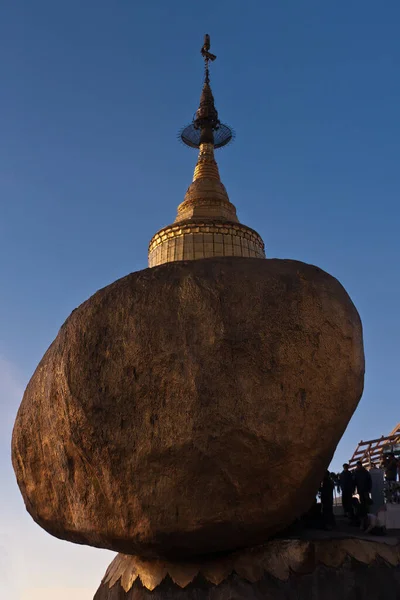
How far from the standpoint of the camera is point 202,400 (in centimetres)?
649

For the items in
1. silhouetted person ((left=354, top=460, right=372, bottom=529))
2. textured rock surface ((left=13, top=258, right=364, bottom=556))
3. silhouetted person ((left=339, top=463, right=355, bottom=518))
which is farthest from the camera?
silhouetted person ((left=339, top=463, right=355, bottom=518))

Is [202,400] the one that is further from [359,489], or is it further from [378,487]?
[378,487]

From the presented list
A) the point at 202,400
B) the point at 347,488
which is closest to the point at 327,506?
the point at 347,488

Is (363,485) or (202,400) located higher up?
(202,400)

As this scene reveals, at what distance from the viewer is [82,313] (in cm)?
730

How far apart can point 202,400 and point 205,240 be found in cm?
1566

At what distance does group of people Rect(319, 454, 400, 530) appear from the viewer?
8.69 m

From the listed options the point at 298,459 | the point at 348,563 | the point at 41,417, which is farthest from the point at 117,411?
the point at 348,563

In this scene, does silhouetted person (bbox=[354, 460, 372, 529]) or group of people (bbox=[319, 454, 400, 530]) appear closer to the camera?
group of people (bbox=[319, 454, 400, 530])

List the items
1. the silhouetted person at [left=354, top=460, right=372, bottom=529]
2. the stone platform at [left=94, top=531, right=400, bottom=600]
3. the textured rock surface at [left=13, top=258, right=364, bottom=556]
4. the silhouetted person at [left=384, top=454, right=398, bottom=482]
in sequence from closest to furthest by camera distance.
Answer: the textured rock surface at [left=13, top=258, right=364, bottom=556] < the stone platform at [left=94, top=531, right=400, bottom=600] < the silhouetted person at [left=354, top=460, right=372, bottom=529] < the silhouetted person at [left=384, top=454, right=398, bottom=482]

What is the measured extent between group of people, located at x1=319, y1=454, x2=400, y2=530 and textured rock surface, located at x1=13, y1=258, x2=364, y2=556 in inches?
64.9

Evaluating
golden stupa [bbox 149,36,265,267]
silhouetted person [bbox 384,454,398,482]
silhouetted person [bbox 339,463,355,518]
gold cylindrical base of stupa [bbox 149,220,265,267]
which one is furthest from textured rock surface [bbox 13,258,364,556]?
gold cylindrical base of stupa [bbox 149,220,265,267]

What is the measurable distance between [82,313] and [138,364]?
42.2 inches

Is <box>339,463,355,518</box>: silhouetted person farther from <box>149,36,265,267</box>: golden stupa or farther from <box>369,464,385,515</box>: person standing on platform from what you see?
<box>149,36,265,267</box>: golden stupa
